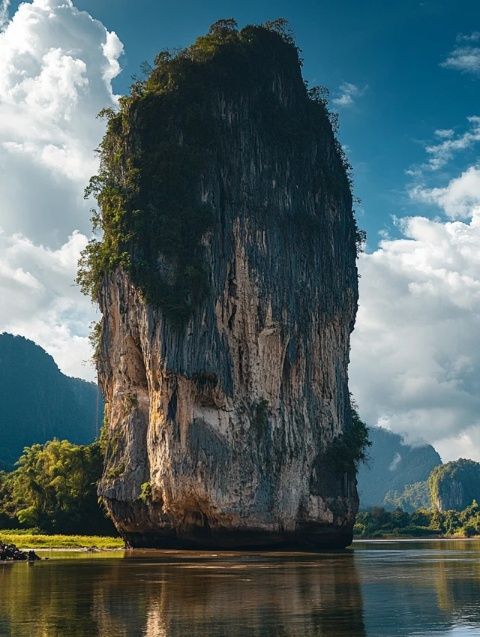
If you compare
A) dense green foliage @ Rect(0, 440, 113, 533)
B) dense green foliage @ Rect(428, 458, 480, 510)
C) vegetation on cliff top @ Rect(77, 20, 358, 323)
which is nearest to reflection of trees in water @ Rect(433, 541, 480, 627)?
vegetation on cliff top @ Rect(77, 20, 358, 323)

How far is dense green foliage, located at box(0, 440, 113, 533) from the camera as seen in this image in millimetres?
48688

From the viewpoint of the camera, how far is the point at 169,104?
4216 cm

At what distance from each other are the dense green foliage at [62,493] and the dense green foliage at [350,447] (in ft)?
51.7

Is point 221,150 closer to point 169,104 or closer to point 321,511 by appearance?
point 169,104

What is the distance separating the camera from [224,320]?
39000 millimetres

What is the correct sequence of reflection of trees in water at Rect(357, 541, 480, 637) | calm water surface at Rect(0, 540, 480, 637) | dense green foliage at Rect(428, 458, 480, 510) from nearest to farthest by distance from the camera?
calm water surface at Rect(0, 540, 480, 637) → reflection of trees in water at Rect(357, 541, 480, 637) → dense green foliage at Rect(428, 458, 480, 510)

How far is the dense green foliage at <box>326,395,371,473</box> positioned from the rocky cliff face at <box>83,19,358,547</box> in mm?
152

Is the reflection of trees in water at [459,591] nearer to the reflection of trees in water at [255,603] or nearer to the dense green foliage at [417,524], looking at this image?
the reflection of trees in water at [255,603]

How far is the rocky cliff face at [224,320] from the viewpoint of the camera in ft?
124

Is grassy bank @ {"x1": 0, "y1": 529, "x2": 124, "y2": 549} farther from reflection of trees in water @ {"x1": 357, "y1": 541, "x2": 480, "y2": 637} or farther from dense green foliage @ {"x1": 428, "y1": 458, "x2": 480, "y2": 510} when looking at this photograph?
dense green foliage @ {"x1": 428, "y1": 458, "x2": 480, "y2": 510}

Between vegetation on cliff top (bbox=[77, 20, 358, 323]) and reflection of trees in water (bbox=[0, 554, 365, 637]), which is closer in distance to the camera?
reflection of trees in water (bbox=[0, 554, 365, 637])

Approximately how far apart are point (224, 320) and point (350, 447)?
10761mm

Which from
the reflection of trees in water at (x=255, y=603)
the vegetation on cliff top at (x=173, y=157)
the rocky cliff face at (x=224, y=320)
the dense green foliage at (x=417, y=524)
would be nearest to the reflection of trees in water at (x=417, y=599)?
the reflection of trees in water at (x=255, y=603)

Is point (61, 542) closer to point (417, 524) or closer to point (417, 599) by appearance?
point (417, 599)
